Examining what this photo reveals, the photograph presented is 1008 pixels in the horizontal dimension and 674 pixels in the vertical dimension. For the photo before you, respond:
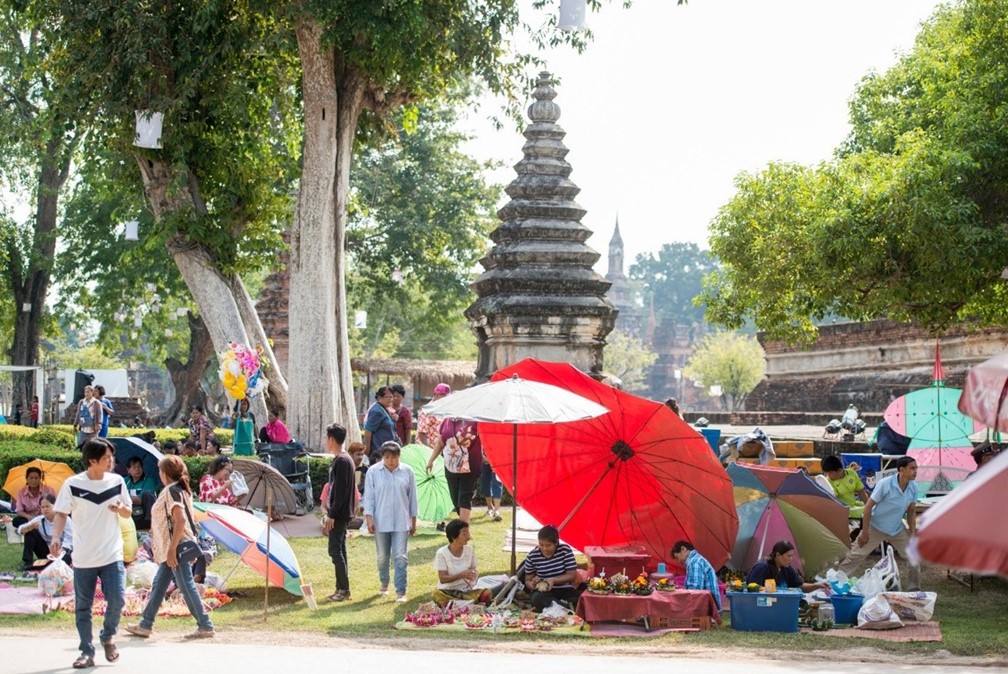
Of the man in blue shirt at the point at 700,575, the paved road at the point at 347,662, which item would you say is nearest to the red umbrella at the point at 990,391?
the paved road at the point at 347,662

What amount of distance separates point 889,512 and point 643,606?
2.94m

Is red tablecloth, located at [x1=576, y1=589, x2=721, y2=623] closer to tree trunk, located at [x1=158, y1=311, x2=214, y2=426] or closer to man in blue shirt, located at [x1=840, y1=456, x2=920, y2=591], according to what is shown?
man in blue shirt, located at [x1=840, y1=456, x2=920, y2=591]

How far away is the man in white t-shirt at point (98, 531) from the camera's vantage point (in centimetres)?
884

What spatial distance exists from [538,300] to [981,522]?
60.1ft

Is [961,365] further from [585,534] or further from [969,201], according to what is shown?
[585,534]

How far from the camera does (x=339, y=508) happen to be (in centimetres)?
1153

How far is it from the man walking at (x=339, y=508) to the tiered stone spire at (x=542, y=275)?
1080cm

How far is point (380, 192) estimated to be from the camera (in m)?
39.9

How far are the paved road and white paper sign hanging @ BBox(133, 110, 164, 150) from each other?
36.1 ft

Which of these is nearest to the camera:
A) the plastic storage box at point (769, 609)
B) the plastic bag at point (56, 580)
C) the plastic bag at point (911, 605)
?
the plastic storage box at point (769, 609)

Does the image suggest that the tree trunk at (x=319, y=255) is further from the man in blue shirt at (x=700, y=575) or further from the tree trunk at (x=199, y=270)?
the man in blue shirt at (x=700, y=575)

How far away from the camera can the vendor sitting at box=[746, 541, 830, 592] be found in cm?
1108

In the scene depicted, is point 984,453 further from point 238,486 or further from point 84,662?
point 84,662

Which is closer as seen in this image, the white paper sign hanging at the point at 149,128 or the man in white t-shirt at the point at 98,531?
the man in white t-shirt at the point at 98,531
